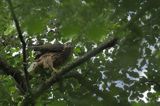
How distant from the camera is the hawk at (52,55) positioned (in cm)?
863

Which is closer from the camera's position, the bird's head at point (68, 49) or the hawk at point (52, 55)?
the hawk at point (52, 55)

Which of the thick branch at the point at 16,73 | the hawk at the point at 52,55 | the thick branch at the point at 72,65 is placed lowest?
the thick branch at the point at 72,65

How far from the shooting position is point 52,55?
8836 mm

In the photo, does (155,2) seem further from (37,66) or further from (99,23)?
(37,66)

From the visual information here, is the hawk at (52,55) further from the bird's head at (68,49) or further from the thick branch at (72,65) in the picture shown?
the thick branch at (72,65)

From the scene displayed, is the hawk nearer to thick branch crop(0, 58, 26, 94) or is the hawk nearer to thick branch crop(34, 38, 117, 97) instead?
thick branch crop(0, 58, 26, 94)

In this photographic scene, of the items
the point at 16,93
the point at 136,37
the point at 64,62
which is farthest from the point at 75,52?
the point at 136,37

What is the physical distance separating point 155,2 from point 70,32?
0.60 m

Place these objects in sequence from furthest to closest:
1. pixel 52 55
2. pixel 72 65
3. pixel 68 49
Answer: pixel 68 49 → pixel 52 55 → pixel 72 65

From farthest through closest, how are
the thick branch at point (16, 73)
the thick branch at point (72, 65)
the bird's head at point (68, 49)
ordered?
the bird's head at point (68, 49), the thick branch at point (16, 73), the thick branch at point (72, 65)

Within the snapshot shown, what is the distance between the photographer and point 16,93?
8797 mm

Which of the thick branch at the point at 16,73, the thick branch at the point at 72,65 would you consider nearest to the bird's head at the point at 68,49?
the thick branch at the point at 16,73

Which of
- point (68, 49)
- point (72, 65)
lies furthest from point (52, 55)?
point (72, 65)

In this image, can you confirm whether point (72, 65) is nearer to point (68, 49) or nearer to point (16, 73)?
point (16, 73)
